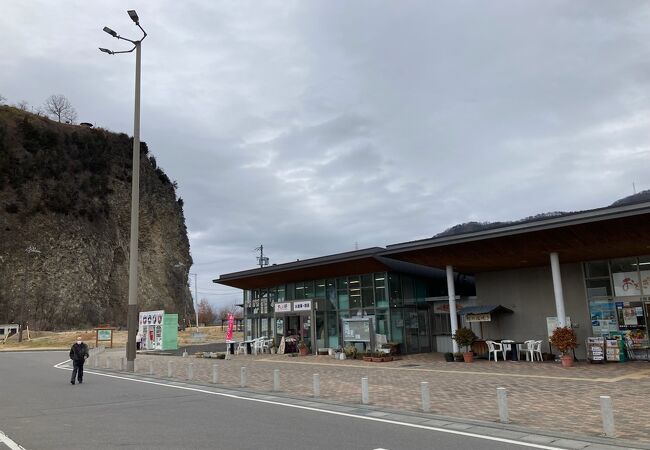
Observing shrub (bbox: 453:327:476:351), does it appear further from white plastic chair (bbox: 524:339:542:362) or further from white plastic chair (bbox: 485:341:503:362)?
white plastic chair (bbox: 524:339:542:362)

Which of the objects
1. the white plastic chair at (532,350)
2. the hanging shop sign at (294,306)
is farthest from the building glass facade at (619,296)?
the hanging shop sign at (294,306)

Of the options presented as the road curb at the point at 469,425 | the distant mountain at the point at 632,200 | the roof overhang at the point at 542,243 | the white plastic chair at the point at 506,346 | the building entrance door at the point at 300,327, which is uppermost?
the distant mountain at the point at 632,200

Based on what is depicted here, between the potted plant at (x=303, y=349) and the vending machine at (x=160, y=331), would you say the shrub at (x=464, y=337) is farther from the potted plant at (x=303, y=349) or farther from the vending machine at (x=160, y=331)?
the vending machine at (x=160, y=331)

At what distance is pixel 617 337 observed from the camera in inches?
802

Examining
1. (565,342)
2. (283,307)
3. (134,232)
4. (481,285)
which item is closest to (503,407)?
(565,342)

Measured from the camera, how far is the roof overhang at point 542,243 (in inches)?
651

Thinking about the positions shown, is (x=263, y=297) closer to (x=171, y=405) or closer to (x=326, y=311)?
(x=326, y=311)

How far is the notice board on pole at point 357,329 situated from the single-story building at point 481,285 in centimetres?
Answer: 14

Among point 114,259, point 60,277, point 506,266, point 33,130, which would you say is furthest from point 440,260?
point 33,130

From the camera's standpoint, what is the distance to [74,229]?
233 ft

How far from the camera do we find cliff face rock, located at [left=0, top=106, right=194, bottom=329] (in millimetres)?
65000

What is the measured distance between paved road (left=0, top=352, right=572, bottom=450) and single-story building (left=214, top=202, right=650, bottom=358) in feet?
39.0

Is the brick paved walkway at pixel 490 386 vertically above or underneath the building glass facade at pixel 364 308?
underneath

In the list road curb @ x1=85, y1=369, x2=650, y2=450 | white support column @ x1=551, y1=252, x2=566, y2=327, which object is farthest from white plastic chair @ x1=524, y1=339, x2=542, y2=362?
road curb @ x1=85, y1=369, x2=650, y2=450
